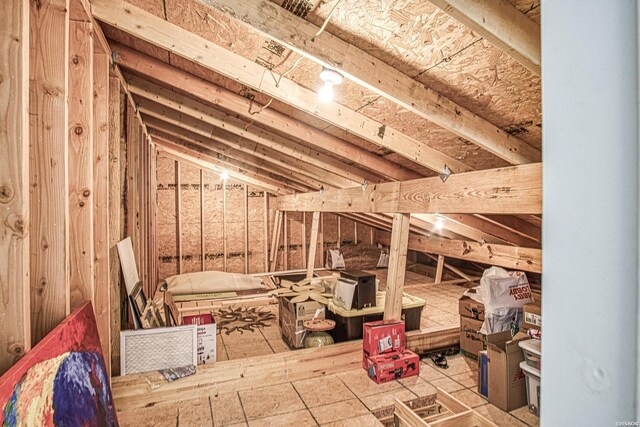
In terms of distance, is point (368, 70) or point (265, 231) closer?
point (368, 70)

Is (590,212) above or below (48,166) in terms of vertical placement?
below

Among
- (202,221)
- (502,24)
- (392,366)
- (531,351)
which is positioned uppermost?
(502,24)

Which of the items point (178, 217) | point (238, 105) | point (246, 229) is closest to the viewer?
point (238, 105)

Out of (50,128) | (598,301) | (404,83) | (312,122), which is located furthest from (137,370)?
(598,301)

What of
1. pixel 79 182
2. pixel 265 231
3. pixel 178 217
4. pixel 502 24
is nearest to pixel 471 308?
pixel 502 24

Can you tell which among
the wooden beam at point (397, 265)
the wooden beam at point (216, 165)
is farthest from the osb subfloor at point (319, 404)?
the wooden beam at point (216, 165)

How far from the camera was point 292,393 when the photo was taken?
2.60m

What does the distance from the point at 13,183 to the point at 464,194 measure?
8.18 feet

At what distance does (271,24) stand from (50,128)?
3.74 feet

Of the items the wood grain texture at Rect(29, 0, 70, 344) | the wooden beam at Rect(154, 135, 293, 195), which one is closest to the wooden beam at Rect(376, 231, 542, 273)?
the wooden beam at Rect(154, 135, 293, 195)

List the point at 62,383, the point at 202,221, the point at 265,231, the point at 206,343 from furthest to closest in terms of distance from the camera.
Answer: the point at 265,231 → the point at 202,221 → the point at 206,343 → the point at 62,383

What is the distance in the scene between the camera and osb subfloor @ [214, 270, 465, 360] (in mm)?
3469

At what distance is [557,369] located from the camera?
0.33 metres

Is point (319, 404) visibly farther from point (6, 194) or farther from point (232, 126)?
point (232, 126)
